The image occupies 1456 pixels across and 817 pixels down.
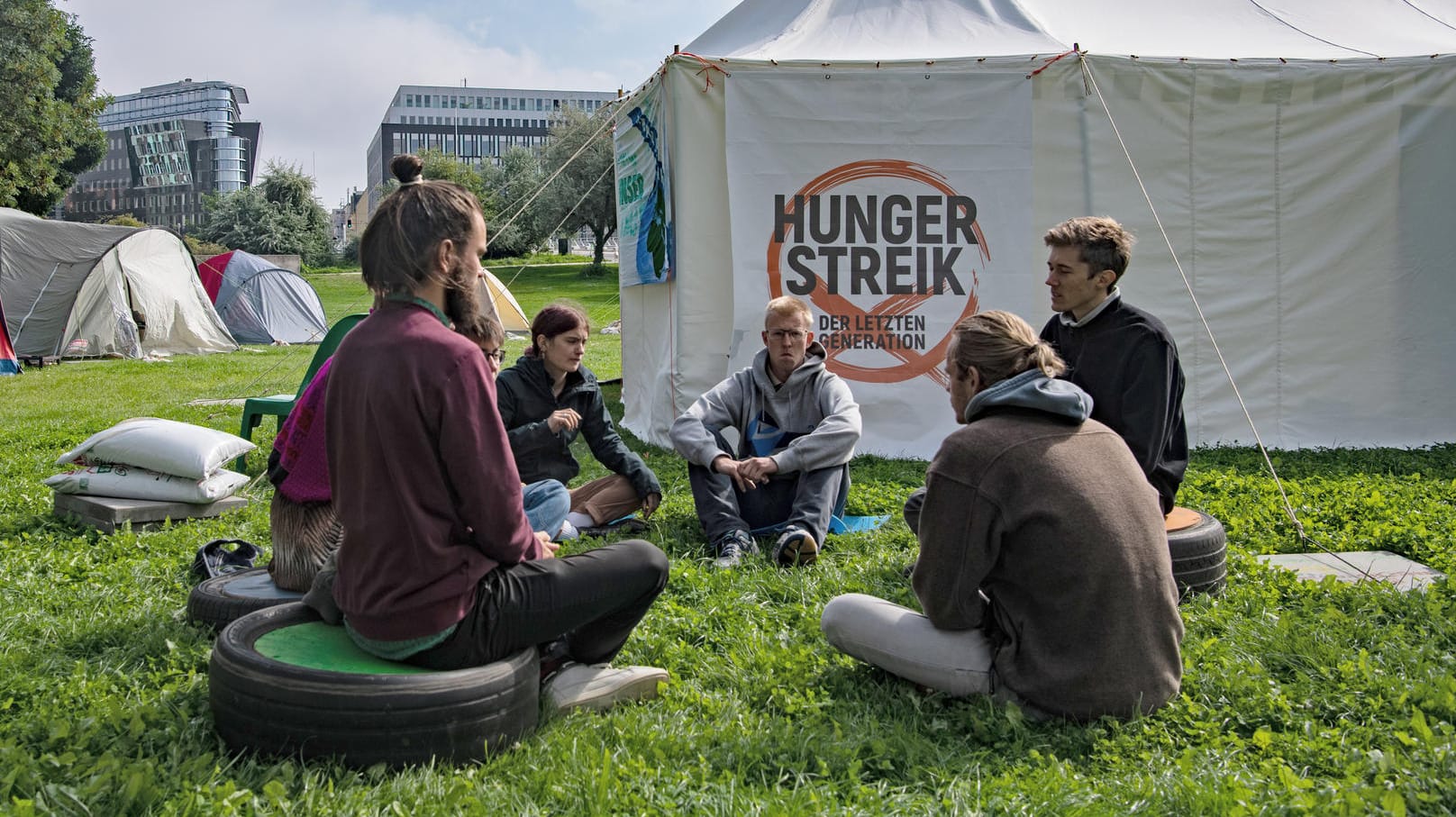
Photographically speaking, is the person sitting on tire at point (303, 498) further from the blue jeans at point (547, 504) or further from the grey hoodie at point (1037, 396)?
the grey hoodie at point (1037, 396)

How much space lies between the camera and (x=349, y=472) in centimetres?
262

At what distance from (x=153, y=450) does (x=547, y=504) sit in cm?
224

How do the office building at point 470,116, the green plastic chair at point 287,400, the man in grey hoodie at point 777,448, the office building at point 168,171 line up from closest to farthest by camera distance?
the man in grey hoodie at point 777,448
the green plastic chair at point 287,400
the office building at point 168,171
the office building at point 470,116

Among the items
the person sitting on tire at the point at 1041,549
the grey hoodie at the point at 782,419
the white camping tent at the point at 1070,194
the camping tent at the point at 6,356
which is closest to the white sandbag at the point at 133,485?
the grey hoodie at the point at 782,419

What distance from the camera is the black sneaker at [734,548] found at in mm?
4727

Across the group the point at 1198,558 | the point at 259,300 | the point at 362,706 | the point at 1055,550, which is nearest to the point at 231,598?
the point at 362,706

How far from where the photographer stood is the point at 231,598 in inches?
148

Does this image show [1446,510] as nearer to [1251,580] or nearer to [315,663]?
[1251,580]

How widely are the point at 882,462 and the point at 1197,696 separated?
4.52 m

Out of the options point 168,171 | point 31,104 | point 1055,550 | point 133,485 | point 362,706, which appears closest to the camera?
point 362,706

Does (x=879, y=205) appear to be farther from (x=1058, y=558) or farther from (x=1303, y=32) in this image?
(x=1058, y=558)

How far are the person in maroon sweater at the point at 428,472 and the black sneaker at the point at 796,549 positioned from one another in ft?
6.31

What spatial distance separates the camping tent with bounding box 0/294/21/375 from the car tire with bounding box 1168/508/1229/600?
54.4 ft

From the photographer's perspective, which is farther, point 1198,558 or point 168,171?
point 168,171
